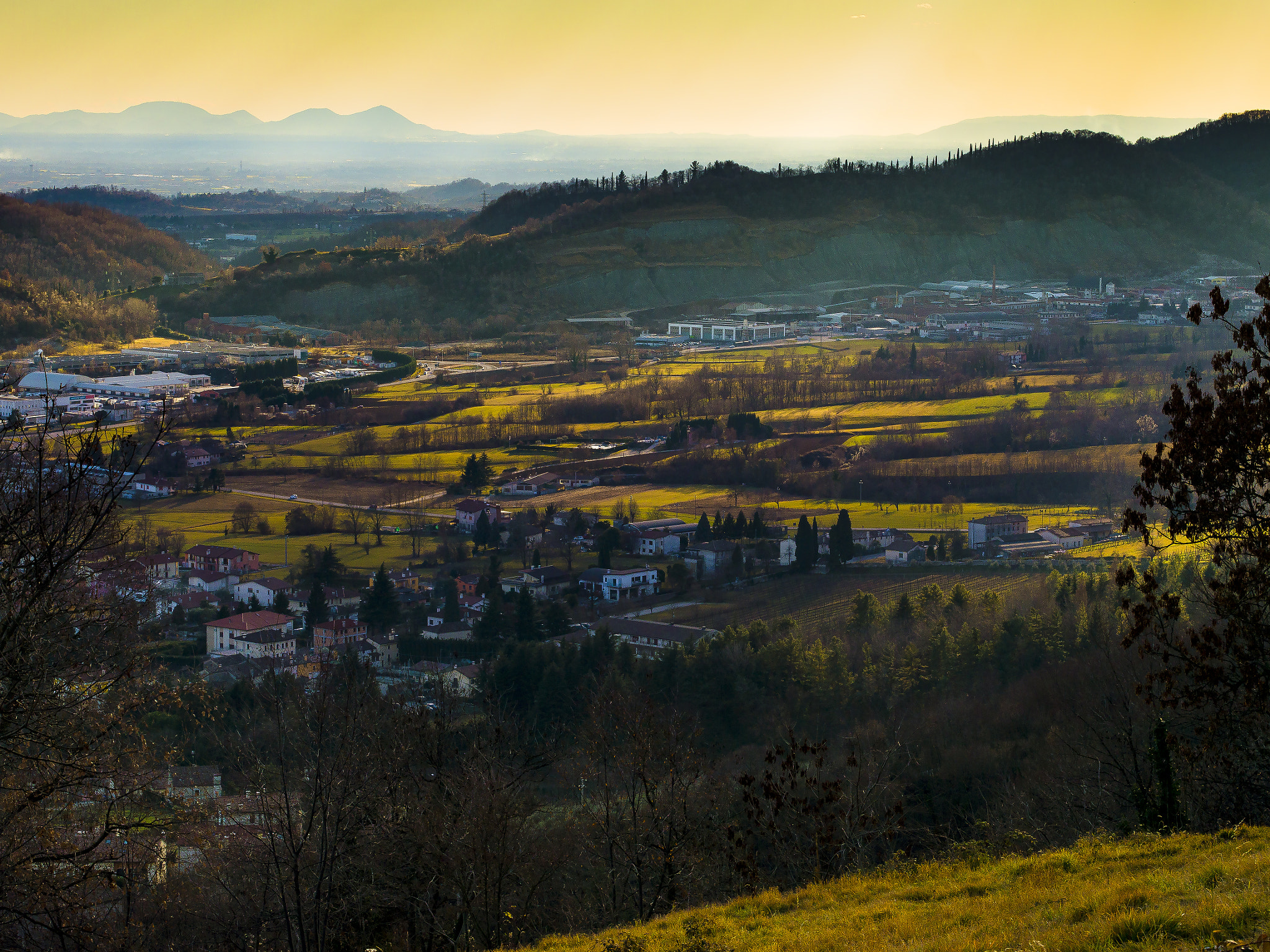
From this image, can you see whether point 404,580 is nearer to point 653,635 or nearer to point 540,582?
point 540,582

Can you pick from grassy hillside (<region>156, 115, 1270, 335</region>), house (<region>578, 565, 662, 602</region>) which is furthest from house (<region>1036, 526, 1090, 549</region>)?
grassy hillside (<region>156, 115, 1270, 335</region>)

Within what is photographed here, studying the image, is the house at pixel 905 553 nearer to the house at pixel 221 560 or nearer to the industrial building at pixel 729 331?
the house at pixel 221 560

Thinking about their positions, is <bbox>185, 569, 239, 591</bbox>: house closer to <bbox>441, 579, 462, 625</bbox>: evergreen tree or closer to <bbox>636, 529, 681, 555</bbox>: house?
<bbox>441, 579, 462, 625</bbox>: evergreen tree

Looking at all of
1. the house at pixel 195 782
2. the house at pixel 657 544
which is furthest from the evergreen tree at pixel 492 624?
the house at pixel 195 782

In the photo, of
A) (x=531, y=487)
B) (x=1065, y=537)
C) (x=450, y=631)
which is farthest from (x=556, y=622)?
(x=531, y=487)

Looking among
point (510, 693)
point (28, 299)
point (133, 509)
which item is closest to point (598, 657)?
point (510, 693)

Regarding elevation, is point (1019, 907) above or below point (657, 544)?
above
